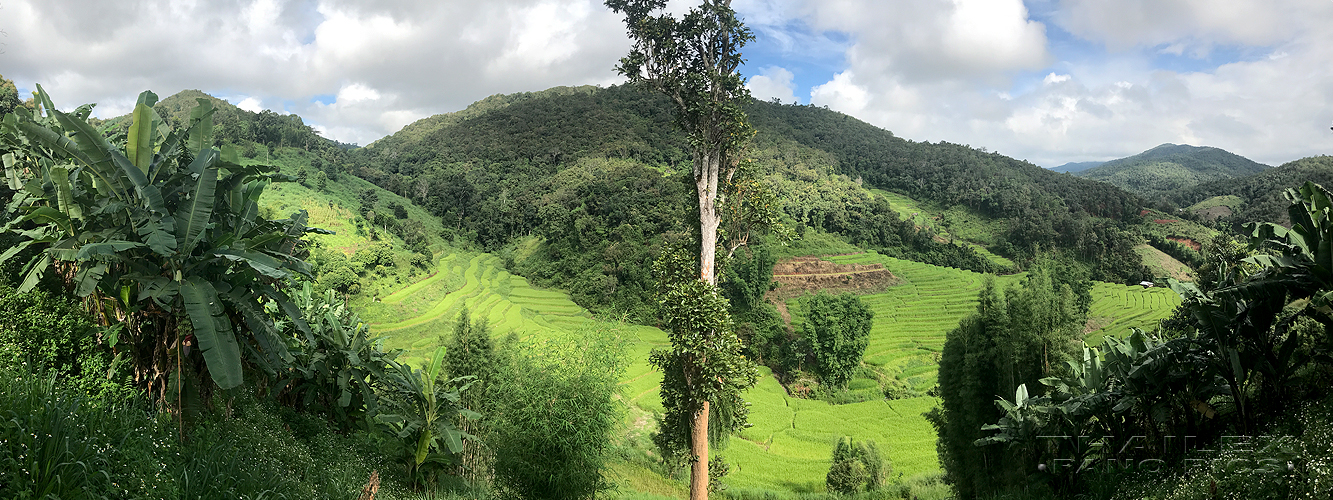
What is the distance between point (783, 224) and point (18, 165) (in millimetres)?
7251

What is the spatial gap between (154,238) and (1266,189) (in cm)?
9257

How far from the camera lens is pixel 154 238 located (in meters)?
3.16

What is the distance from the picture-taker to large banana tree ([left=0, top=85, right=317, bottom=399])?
3338 millimetres

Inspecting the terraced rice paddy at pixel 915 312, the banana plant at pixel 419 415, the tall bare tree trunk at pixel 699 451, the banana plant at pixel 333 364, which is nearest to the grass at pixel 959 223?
the terraced rice paddy at pixel 915 312

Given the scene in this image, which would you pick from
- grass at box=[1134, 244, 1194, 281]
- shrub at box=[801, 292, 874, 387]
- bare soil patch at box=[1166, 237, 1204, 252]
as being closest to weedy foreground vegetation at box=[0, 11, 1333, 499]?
shrub at box=[801, 292, 874, 387]

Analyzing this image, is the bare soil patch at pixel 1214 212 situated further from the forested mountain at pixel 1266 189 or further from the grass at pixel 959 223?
the grass at pixel 959 223

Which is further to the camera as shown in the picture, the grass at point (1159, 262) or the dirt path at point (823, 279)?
the dirt path at point (823, 279)

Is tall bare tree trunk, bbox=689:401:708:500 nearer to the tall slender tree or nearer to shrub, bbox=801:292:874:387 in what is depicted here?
the tall slender tree

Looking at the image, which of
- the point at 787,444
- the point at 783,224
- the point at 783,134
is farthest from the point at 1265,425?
the point at 783,134

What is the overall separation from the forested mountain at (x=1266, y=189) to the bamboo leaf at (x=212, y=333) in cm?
6579

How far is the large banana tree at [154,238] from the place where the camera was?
3338mm

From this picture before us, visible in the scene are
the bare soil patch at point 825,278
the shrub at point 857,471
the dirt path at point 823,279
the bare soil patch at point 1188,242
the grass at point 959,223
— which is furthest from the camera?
the grass at point 959,223

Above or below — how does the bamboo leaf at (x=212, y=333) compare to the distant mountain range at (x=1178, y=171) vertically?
below

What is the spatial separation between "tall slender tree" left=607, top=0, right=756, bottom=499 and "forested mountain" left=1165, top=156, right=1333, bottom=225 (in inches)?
2383
